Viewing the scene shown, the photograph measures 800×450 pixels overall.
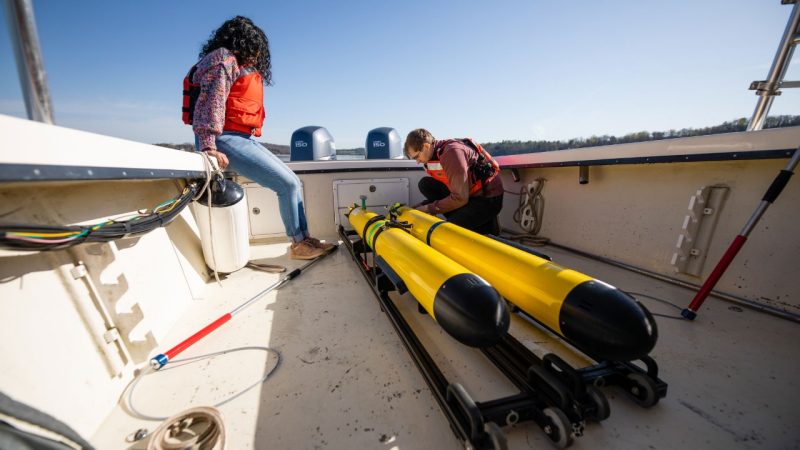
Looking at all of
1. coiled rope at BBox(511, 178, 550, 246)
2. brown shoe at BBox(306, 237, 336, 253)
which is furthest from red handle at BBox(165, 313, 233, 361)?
coiled rope at BBox(511, 178, 550, 246)

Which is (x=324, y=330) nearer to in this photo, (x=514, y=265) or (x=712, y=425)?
(x=514, y=265)

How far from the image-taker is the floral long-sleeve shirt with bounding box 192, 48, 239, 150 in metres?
1.91

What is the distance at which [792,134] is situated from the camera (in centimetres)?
145

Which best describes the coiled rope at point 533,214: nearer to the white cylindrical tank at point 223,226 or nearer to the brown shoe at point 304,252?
the brown shoe at point 304,252

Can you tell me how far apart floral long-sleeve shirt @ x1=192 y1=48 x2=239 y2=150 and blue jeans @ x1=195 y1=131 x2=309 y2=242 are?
23cm

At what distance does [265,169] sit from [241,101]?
55 cm

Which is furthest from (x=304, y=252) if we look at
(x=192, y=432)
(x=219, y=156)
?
(x=192, y=432)

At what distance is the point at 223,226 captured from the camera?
2055 millimetres

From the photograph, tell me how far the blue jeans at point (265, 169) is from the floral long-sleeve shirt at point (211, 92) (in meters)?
0.23

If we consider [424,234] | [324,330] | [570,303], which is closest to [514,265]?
[570,303]

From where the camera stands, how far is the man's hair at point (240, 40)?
6.81ft

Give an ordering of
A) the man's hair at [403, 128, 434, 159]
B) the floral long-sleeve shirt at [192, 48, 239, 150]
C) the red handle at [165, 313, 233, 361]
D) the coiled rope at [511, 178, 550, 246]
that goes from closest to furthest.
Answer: the red handle at [165, 313, 233, 361] < the floral long-sleeve shirt at [192, 48, 239, 150] < the man's hair at [403, 128, 434, 159] < the coiled rope at [511, 178, 550, 246]

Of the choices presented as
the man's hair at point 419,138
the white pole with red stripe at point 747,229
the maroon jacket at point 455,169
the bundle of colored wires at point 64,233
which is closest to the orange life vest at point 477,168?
the maroon jacket at point 455,169

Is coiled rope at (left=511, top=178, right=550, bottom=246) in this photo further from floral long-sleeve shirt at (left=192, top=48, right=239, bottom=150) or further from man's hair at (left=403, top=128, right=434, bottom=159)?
floral long-sleeve shirt at (left=192, top=48, right=239, bottom=150)
